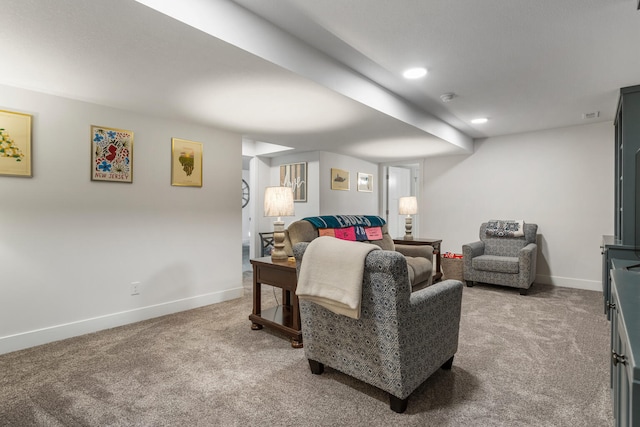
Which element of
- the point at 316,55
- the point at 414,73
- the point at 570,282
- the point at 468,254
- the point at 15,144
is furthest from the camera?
the point at 570,282

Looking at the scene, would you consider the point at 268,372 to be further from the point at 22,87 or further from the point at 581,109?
the point at 581,109

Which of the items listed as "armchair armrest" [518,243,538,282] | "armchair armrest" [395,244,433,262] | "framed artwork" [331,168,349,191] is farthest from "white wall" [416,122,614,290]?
"armchair armrest" [395,244,433,262]

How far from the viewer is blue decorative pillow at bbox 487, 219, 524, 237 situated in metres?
4.62

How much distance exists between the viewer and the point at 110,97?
2.75m

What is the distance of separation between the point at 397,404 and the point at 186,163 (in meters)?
2.96

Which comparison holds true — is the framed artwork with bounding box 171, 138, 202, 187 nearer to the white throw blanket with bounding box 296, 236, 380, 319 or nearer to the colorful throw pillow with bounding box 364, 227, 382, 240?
the colorful throw pillow with bounding box 364, 227, 382, 240

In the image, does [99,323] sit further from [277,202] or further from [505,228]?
[505,228]

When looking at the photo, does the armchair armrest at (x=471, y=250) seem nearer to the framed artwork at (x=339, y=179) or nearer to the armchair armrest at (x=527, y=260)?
the armchair armrest at (x=527, y=260)

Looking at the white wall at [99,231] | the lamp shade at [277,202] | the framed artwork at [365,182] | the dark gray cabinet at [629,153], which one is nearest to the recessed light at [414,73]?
the lamp shade at [277,202]

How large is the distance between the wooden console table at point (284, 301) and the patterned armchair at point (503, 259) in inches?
103

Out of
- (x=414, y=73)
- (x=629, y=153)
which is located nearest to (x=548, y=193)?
(x=629, y=153)

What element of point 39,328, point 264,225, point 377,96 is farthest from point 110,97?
point 264,225

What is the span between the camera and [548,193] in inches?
187

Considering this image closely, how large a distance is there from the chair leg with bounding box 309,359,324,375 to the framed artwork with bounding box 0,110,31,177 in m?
2.53
